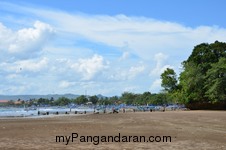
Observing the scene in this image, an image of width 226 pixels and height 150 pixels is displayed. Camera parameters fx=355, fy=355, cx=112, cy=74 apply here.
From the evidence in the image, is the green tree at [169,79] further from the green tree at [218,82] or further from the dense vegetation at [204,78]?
the green tree at [218,82]

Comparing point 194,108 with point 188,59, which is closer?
point 194,108

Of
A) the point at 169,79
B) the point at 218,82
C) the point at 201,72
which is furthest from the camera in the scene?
the point at 169,79

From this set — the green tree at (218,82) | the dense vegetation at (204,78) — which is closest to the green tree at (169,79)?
the dense vegetation at (204,78)

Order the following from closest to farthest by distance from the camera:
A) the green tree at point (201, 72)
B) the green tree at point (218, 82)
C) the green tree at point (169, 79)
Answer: the green tree at point (218, 82)
the green tree at point (201, 72)
the green tree at point (169, 79)

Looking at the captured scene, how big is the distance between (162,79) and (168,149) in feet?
298

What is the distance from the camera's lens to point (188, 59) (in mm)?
95750

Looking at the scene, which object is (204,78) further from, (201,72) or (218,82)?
(218,82)

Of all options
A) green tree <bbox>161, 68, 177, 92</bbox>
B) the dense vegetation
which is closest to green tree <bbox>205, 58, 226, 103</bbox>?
the dense vegetation

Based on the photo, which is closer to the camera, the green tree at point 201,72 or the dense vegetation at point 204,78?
the dense vegetation at point 204,78

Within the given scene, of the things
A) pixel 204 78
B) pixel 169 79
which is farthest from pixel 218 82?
pixel 169 79

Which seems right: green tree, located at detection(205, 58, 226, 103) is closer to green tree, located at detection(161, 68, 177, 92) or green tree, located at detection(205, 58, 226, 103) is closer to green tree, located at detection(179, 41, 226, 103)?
green tree, located at detection(179, 41, 226, 103)

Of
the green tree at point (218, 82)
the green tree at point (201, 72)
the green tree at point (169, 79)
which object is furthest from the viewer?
the green tree at point (169, 79)

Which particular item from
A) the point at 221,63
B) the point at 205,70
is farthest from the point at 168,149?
the point at 205,70

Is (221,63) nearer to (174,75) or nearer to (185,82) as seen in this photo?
(185,82)
